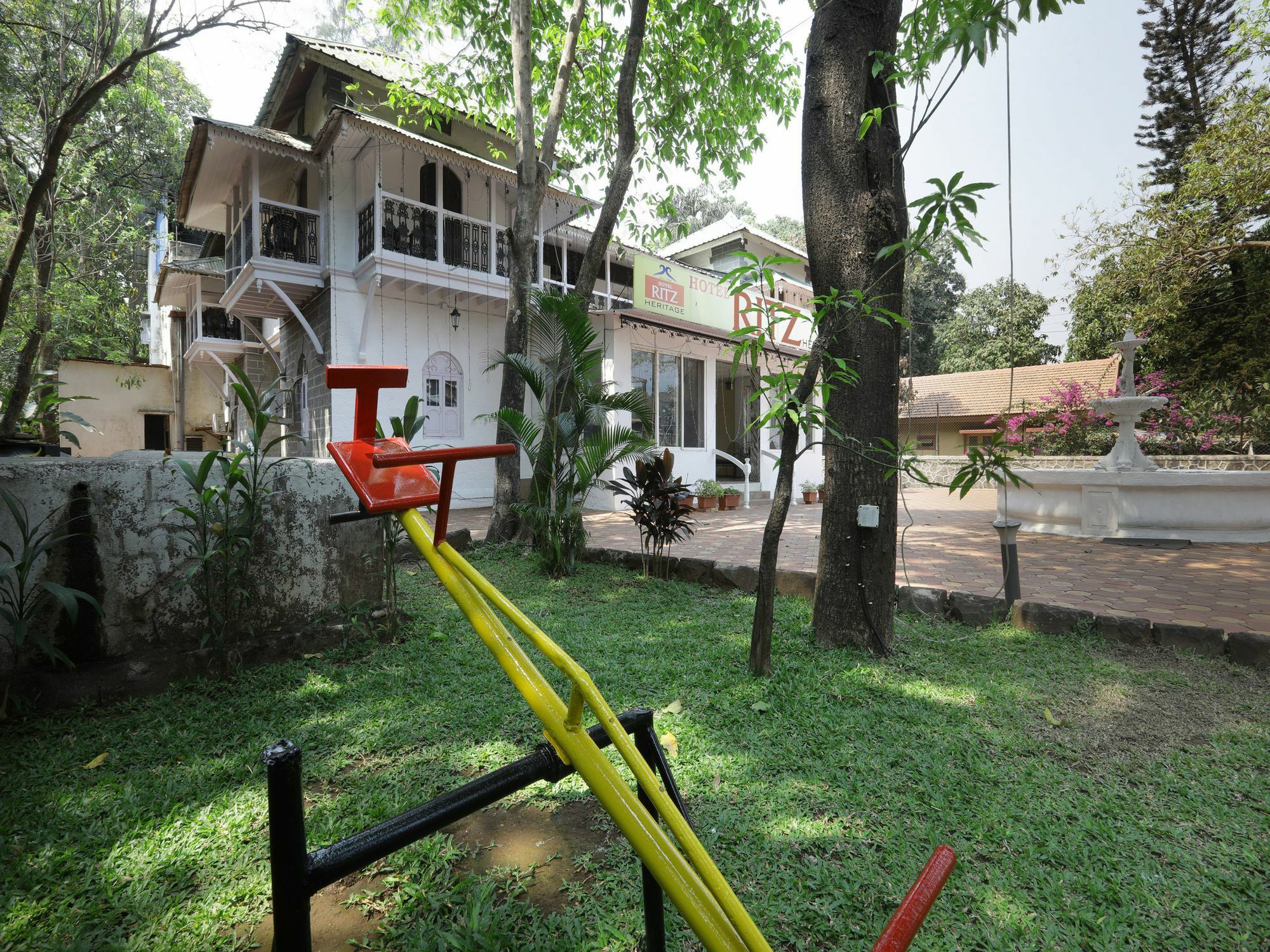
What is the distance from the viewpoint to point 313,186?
405 inches

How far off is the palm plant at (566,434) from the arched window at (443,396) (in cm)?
513

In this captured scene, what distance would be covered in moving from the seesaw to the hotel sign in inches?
375

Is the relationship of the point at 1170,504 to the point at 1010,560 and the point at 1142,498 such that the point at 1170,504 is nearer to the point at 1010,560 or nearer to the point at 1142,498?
the point at 1142,498

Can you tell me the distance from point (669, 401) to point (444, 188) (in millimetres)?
5547

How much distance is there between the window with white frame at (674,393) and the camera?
38.4 feet

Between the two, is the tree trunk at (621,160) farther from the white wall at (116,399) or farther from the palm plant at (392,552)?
the white wall at (116,399)

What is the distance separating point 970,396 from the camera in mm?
23250

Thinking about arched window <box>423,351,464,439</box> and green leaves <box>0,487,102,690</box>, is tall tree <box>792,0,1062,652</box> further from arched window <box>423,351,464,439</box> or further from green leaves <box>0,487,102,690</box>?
arched window <box>423,351,464,439</box>

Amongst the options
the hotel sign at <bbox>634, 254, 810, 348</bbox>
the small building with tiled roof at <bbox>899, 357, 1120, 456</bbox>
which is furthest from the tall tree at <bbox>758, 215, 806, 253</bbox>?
the hotel sign at <bbox>634, 254, 810, 348</bbox>

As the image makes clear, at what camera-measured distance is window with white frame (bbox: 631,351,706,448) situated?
1170 centimetres

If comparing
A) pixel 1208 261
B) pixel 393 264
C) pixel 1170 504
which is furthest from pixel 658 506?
pixel 1208 261

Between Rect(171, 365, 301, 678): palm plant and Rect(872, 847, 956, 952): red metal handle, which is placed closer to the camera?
Rect(872, 847, 956, 952): red metal handle

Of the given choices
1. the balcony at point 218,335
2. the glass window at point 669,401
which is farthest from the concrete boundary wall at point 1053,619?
the balcony at point 218,335

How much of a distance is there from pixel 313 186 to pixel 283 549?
9.42m
